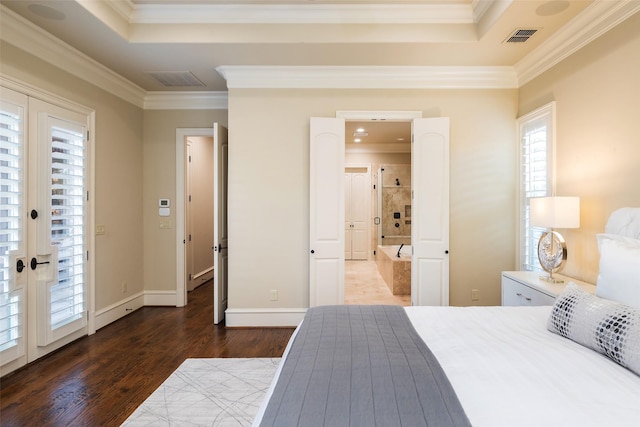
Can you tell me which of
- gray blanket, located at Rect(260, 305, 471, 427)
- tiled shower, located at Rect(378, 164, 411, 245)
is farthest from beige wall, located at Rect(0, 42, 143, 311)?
tiled shower, located at Rect(378, 164, 411, 245)

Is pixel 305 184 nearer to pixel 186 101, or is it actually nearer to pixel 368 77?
pixel 368 77

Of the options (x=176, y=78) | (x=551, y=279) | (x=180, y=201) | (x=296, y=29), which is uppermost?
(x=296, y=29)

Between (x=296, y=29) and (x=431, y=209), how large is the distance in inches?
90.3

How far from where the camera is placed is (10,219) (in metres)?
2.54

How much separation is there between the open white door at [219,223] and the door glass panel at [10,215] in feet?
5.30

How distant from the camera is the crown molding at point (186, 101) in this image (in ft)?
13.9

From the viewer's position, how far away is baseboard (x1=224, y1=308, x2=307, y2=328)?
3592 mm

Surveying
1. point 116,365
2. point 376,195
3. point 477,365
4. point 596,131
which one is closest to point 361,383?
point 477,365

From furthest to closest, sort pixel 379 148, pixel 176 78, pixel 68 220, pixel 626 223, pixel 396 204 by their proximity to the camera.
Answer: pixel 396 204 → pixel 379 148 → pixel 176 78 → pixel 68 220 → pixel 626 223

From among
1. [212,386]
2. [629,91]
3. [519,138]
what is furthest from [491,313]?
Result: [519,138]

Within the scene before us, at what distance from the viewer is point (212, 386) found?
238 centimetres

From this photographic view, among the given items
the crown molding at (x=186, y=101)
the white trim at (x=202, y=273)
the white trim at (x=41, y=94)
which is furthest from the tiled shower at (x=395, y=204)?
the white trim at (x=41, y=94)

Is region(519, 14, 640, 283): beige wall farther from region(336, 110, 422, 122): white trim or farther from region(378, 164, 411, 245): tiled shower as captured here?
region(378, 164, 411, 245): tiled shower

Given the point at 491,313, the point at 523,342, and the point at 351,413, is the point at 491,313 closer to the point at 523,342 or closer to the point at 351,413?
the point at 523,342
